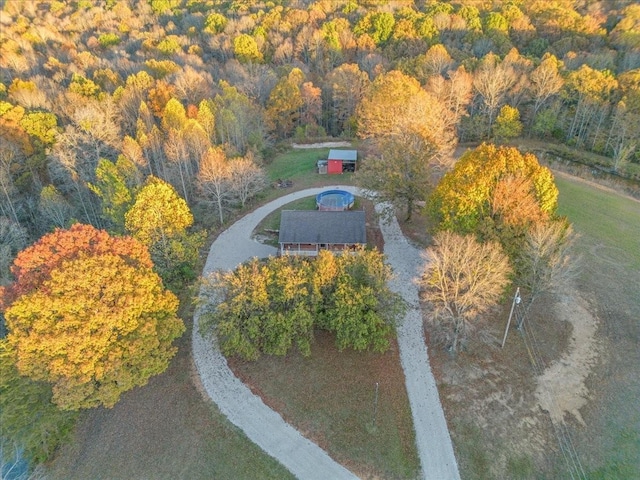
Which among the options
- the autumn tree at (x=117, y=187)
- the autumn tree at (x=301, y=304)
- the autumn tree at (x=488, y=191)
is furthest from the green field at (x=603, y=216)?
the autumn tree at (x=117, y=187)

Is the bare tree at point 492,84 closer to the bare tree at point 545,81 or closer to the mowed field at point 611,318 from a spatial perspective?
the bare tree at point 545,81

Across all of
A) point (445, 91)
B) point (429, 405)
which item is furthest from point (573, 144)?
point (429, 405)

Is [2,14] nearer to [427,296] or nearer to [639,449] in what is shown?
[427,296]

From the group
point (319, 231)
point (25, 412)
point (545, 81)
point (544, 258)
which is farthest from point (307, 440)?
point (545, 81)

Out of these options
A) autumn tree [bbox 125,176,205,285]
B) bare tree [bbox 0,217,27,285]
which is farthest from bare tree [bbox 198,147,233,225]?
bare tree [bbox 0,217,27,285]

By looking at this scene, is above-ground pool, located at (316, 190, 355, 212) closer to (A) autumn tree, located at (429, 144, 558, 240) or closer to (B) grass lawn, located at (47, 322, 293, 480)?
(A) autumn tree, located at (429, 144, 558, 240)

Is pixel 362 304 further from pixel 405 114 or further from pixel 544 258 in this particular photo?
pixel 405 114
